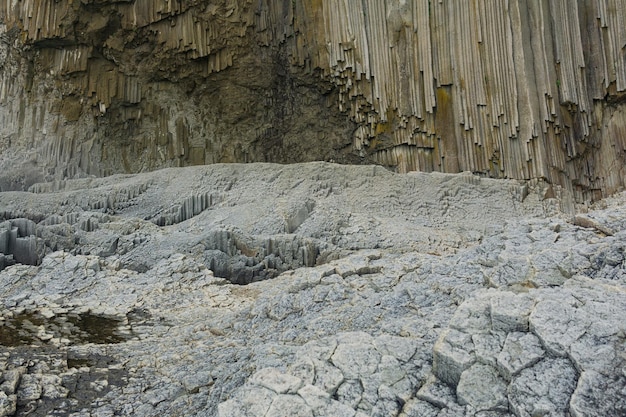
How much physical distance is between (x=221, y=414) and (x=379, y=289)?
291 cm

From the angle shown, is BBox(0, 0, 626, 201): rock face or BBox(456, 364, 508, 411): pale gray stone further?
BBox(0, 0, 626, 201): rock face

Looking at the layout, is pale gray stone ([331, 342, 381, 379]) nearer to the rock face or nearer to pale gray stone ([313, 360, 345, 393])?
pale gray stone ([313, 360, 345, 393])

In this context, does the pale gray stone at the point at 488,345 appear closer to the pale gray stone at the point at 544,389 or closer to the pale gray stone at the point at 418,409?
the pale gray stone at the point at 544,389

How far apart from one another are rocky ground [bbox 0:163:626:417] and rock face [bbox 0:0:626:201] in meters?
1.96

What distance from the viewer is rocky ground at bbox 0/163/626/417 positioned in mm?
3348

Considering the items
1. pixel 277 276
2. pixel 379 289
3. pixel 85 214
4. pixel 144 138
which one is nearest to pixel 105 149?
pixel 144 138

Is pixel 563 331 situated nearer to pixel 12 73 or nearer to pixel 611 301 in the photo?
pixel 611 301

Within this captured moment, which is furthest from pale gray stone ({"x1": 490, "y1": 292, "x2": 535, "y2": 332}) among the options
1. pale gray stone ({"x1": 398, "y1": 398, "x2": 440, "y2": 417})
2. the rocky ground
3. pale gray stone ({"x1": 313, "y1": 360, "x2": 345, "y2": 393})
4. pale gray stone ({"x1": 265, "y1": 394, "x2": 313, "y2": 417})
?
pale gray stone ({"x1": 265, "y1": 394, "x2": 313, "y2": 417})

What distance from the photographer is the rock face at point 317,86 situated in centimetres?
1265

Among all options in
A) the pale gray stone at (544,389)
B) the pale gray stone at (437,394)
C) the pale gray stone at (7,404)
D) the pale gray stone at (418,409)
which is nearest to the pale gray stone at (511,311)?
the pale gray stone at (544,389)

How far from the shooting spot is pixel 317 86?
16.3 m

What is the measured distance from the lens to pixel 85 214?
11328 mm

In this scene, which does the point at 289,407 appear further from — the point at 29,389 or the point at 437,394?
the point at 29,389

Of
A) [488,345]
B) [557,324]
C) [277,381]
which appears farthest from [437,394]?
[277,381]
